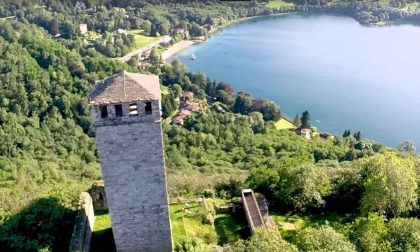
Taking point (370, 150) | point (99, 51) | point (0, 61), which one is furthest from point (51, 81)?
point (370, 150)

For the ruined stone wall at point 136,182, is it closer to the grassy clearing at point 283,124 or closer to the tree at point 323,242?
the tree at point 323,242

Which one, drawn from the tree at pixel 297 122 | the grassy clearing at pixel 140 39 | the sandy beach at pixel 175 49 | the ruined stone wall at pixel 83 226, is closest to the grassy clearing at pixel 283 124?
the tree at pixel 297 122

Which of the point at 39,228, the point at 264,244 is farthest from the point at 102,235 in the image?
the point at 264,244

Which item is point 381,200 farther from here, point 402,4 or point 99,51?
point 402,4

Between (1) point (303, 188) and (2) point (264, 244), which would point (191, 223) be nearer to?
(2) point (264, 244)

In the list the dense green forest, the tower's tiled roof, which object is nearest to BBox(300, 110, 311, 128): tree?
the dense green forest

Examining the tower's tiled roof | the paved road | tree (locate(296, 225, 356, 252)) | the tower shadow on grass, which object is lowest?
the paved road

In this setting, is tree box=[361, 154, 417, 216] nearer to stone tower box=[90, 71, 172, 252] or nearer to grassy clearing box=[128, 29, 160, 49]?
stone tower box=[90, 71, 172, 252]
